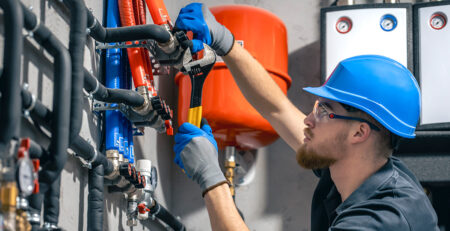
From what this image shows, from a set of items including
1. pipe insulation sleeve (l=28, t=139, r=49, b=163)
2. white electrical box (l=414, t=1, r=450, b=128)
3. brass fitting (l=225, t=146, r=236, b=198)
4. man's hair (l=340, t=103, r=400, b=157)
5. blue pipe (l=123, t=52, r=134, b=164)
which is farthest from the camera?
brass fitting (l=225, t=146, r=236, b=198)

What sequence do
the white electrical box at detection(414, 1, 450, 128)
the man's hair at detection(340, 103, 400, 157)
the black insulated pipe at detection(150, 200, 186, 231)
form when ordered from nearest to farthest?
the man's hair at detection(340, 103, 400, 157)
the black insulated pipe at detection(150, 200, 186, 231)
the white electrical box at detection(414, 1, 450, 128)

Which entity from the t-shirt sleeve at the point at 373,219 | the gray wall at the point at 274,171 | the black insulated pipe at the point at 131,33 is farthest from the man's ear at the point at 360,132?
the gray wall at the point at 274,171

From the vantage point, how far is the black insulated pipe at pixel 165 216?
2016 millimetres

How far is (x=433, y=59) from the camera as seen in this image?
234 centimetres

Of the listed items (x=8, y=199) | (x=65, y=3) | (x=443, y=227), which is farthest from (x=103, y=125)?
(x=443, y=227)

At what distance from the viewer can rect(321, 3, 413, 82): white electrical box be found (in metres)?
2.38

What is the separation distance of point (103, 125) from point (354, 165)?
66 cm

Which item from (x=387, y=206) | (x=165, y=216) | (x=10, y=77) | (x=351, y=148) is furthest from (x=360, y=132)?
(x=10, y=77)

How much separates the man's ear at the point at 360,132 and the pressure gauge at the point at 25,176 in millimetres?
904

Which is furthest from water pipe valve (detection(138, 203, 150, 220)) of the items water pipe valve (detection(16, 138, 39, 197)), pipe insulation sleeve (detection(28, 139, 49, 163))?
water pipe valve (detection(16, 138, 39, 197))

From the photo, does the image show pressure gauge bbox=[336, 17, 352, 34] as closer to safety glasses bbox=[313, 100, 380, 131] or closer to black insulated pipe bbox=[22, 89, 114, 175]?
safety glasses bbox=[313, 100, 380, 131]

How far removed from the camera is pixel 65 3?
1488mm

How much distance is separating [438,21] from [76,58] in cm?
150

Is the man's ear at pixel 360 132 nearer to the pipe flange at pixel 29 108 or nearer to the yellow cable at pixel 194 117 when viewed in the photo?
the yellow cable at pixel 194 117
